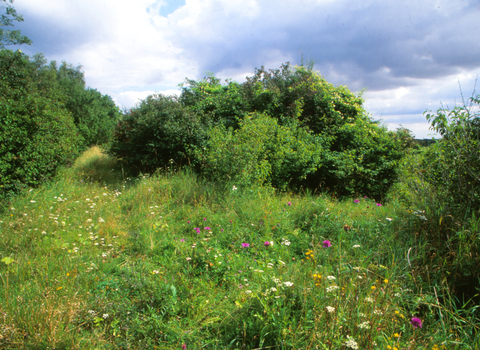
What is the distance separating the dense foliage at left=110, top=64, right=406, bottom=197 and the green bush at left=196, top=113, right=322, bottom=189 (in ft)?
0.08

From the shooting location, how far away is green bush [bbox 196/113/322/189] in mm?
6652

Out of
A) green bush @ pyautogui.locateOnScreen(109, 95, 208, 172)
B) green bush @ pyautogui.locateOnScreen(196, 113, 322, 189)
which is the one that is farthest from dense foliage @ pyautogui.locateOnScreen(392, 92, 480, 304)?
green bush @ pyautogui.locateOnScreen(109, 95, 208, 172)

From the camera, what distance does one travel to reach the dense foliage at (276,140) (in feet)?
23.7

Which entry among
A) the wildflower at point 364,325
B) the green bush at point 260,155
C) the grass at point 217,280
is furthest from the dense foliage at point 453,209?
the green bush at point 260,155

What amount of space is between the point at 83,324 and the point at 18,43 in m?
21.6

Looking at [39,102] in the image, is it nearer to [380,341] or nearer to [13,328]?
[13,328]

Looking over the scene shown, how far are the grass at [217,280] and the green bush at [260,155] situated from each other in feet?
3.63

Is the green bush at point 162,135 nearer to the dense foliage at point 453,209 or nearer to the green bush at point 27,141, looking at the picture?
the green bush at point 27,141

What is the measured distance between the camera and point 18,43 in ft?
56.5

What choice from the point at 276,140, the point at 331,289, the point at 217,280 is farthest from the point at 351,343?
the point at 276,140

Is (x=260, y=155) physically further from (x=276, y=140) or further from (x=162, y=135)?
(x=162, y=135)

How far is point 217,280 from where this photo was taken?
3.22m

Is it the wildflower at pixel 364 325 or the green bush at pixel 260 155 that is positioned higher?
the green bush at pixel 260 155

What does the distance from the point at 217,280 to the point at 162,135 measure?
6.81 m
